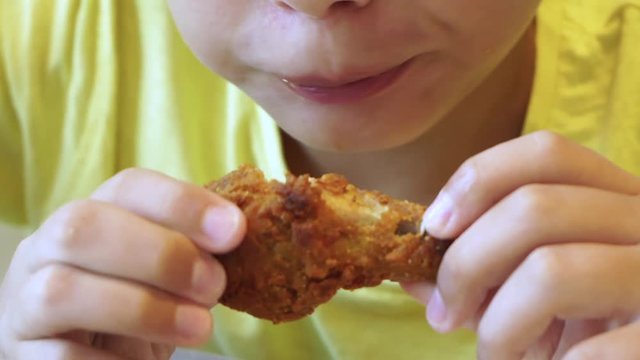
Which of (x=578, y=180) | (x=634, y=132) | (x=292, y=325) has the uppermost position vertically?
(x=578, y=180)

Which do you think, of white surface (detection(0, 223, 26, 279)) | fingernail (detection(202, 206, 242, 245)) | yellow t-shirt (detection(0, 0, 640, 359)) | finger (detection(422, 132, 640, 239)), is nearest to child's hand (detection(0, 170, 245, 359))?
fingernail (detection(202, 206, 242, 245))

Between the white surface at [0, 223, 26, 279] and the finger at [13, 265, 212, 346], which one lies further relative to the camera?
the white surface at [0, 223, 26, 279]

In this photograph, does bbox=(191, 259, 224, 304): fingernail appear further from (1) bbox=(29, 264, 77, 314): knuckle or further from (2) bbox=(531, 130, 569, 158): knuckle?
(2) bbox=(531, 130, 569, 158): knuckle

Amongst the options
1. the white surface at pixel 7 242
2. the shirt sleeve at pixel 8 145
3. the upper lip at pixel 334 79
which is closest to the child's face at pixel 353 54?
the upper lip at pixel 334 79

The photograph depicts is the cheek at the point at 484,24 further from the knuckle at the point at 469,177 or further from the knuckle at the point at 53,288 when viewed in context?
the knuckle at the point at 53,288

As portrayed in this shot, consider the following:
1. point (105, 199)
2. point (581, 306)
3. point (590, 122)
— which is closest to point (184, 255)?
point (105, 199)

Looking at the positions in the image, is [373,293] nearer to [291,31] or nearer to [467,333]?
[467,333]

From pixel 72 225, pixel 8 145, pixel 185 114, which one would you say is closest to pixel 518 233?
pixel 72 225

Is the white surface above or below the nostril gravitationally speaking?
below
